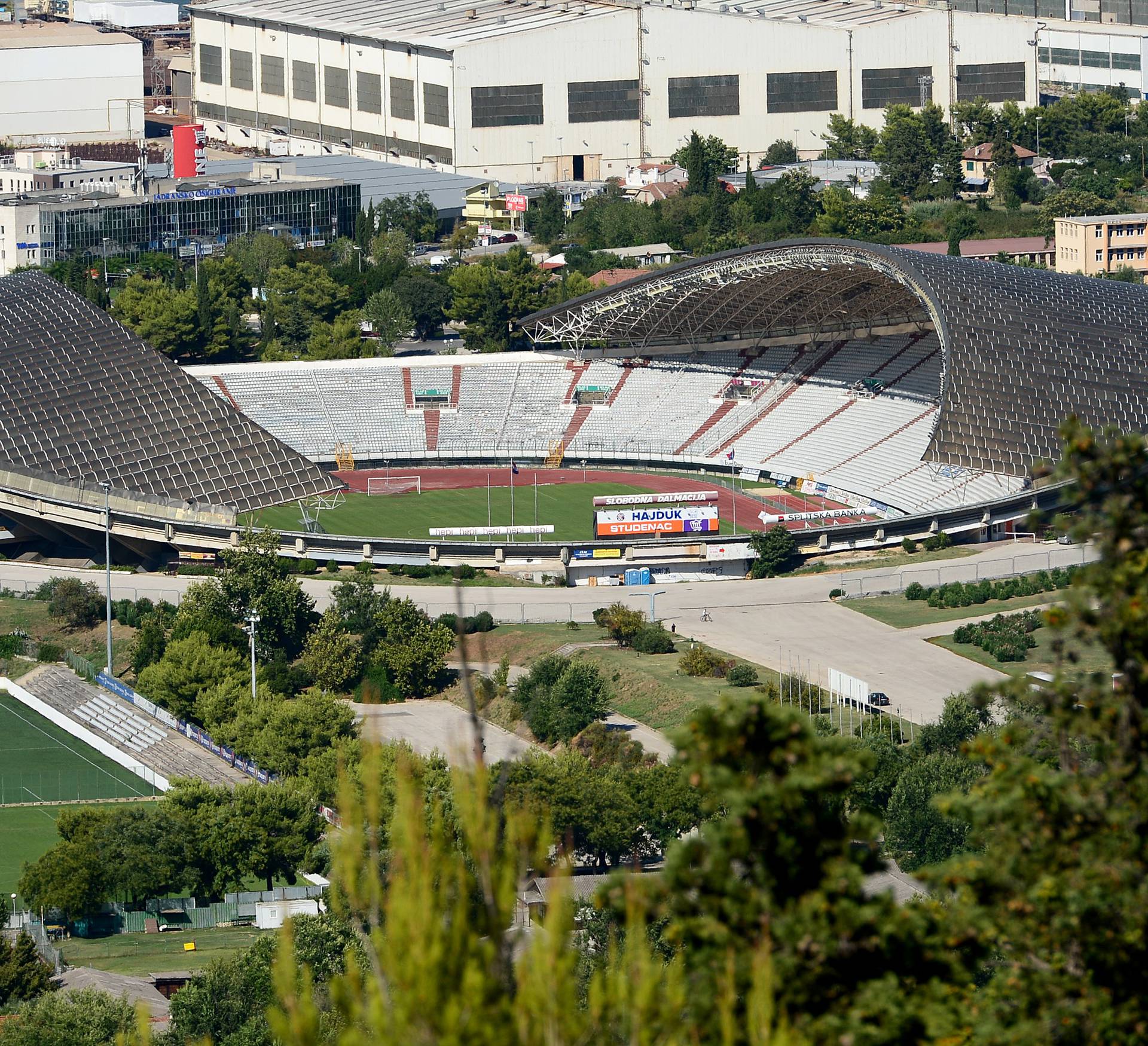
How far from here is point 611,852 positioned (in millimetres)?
63625

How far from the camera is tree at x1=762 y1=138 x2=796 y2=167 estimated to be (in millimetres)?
175875

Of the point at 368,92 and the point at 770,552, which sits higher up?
the point at 368,92

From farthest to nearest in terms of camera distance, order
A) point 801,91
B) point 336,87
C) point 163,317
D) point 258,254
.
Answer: point 336,87 → point 801,91 → point 258,254 → point 163,317

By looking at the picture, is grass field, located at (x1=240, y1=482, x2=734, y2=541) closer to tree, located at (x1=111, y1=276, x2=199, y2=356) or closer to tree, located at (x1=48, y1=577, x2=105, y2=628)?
tree, located at (x1=48, y1=577, x2=105, y2=628)

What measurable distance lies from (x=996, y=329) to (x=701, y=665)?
101ft

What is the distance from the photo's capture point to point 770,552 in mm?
95812

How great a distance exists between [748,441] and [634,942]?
94.9 m

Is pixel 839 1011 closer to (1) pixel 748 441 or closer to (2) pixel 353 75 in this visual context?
(1) pixel 748 441

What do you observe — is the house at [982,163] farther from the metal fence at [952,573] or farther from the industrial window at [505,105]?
the metal fence at [952,573]

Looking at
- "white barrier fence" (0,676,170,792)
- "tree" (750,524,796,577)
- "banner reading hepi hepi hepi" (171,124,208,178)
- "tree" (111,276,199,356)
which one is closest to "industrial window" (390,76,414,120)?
"banner reading hepi hepi hepi" (171,124,208,178)

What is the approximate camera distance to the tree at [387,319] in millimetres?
134250

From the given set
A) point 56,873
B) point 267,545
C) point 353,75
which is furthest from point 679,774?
point 353,75

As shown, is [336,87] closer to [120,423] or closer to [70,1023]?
[120,423]

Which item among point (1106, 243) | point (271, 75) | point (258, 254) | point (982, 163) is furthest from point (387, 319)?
point (271, 75)
